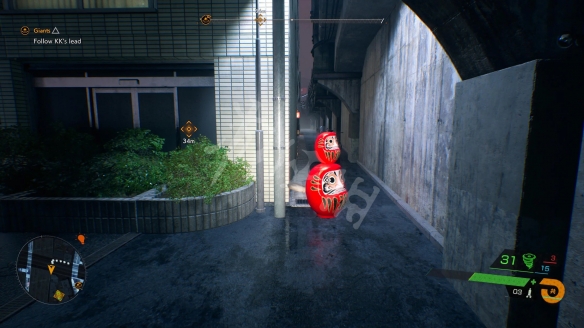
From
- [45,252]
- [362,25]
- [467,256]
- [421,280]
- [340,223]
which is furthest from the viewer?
[362,25]

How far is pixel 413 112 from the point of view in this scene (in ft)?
20.0

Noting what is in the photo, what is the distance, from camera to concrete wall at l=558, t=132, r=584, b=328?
200 centimetres

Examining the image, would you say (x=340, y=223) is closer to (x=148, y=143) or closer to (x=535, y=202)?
(x=535, y=202)

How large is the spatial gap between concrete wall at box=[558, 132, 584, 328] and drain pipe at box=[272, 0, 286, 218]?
4425mm

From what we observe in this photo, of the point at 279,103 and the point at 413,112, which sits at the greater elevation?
the point at 279,103

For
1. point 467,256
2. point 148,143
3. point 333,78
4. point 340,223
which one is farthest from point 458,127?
point 333,78

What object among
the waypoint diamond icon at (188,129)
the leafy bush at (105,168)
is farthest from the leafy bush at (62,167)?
the waypoint diamond icon at (188,129)

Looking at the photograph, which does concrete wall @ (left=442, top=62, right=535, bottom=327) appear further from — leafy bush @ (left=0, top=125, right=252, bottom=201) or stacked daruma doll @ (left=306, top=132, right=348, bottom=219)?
leafy bush @ (left=0, top=125, right=252, bottom=201)

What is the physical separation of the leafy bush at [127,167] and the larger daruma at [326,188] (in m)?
3.36

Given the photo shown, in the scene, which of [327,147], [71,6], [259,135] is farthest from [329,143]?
[71,6]

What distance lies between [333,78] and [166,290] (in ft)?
43.9

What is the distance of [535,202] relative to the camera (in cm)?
217

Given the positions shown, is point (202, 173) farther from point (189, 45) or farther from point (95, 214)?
point (189, 45)

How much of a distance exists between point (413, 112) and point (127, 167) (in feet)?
21.3
